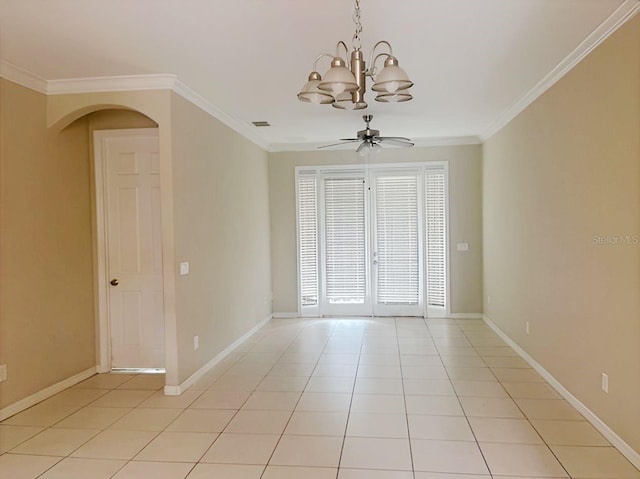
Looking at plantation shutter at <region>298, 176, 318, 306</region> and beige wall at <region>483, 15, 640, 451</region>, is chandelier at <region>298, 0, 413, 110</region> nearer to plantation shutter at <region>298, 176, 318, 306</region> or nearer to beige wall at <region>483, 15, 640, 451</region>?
beige wall at <region>483, 15, 640, 451</region>

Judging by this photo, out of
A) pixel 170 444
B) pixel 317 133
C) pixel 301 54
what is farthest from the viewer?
pixel 317 133

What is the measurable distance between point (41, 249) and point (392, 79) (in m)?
3.26

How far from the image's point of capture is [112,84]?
3.79m

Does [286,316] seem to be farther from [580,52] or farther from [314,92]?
[580,52]

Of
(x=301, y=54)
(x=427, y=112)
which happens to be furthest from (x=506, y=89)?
(x=301, y=54)

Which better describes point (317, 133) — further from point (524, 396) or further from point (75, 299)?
point (524, 396)

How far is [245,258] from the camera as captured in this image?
577 centimetres

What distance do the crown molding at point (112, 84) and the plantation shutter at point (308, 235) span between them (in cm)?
347

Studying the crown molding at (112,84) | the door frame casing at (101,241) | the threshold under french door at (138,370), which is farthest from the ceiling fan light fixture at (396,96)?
the threshold under french door at (138,370)

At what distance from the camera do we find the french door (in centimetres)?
684

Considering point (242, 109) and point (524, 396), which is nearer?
point (524, 396)

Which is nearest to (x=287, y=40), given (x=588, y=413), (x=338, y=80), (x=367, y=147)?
(x=338, y=80)

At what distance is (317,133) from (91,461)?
15.2 ft

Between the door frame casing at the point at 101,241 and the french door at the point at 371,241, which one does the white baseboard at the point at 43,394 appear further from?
the french door at the point at 371,241
